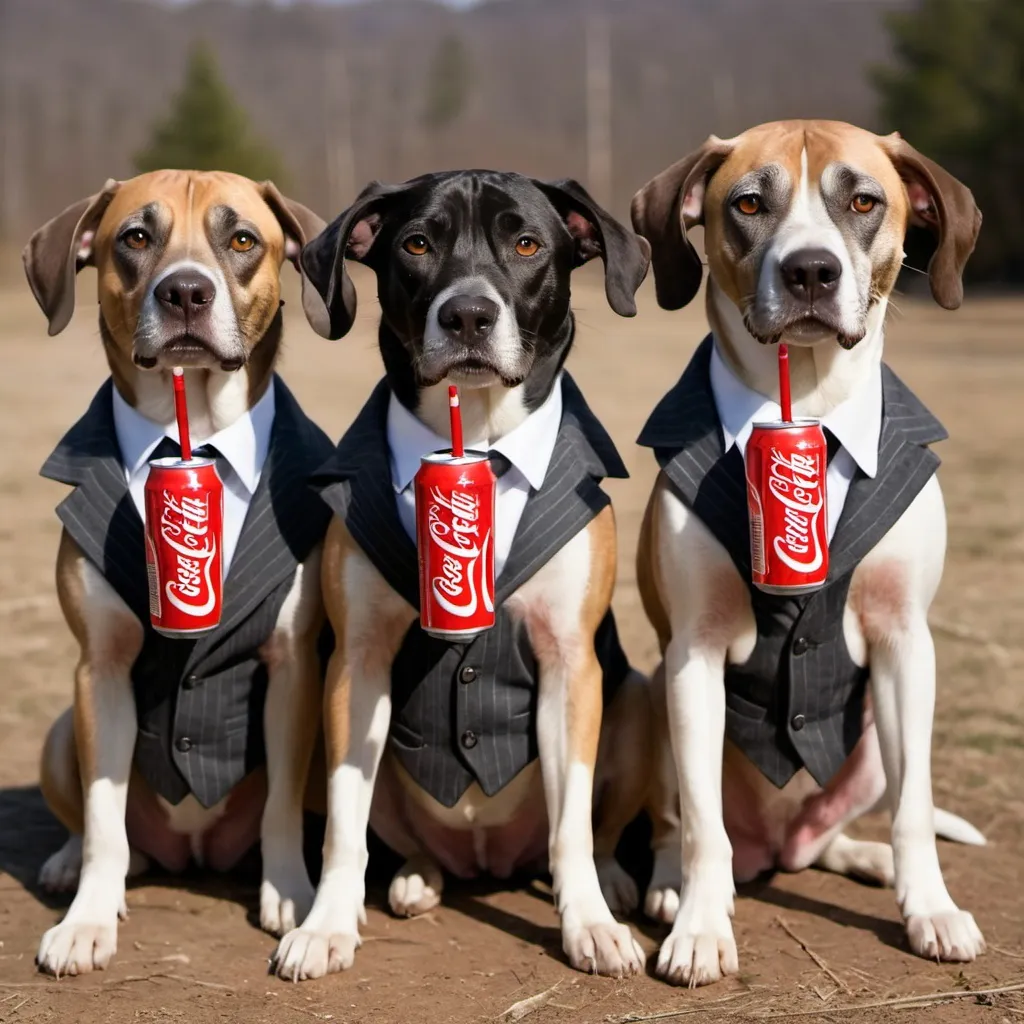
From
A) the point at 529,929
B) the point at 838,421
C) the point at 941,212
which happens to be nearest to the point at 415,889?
the point at 529,929

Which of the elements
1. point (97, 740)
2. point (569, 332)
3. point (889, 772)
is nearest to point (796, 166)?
point (569, 332)

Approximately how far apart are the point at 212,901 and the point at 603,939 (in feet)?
4.29

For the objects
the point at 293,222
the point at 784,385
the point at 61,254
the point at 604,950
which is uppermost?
the point at 293,222

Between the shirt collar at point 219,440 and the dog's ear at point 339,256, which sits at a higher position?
the dog's ear at point 339,256

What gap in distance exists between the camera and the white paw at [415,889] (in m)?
4.50

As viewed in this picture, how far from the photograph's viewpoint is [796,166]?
4070 millimetres

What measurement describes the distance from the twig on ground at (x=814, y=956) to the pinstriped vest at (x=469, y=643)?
91 centimetres

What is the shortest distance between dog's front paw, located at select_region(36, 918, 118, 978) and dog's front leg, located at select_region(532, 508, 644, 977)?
1271 millimetres

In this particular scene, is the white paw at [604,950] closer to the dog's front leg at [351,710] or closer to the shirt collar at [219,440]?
the dog's front leg at [351,710]

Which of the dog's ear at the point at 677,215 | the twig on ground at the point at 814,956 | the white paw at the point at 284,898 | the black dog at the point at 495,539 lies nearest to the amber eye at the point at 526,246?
the black dog at the point at 495,539

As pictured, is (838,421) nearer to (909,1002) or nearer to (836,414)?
(836,414)

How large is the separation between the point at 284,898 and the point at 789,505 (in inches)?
75.7

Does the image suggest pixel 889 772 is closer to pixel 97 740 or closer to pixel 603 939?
pixel 603 939

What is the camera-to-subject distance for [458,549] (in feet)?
12.1
